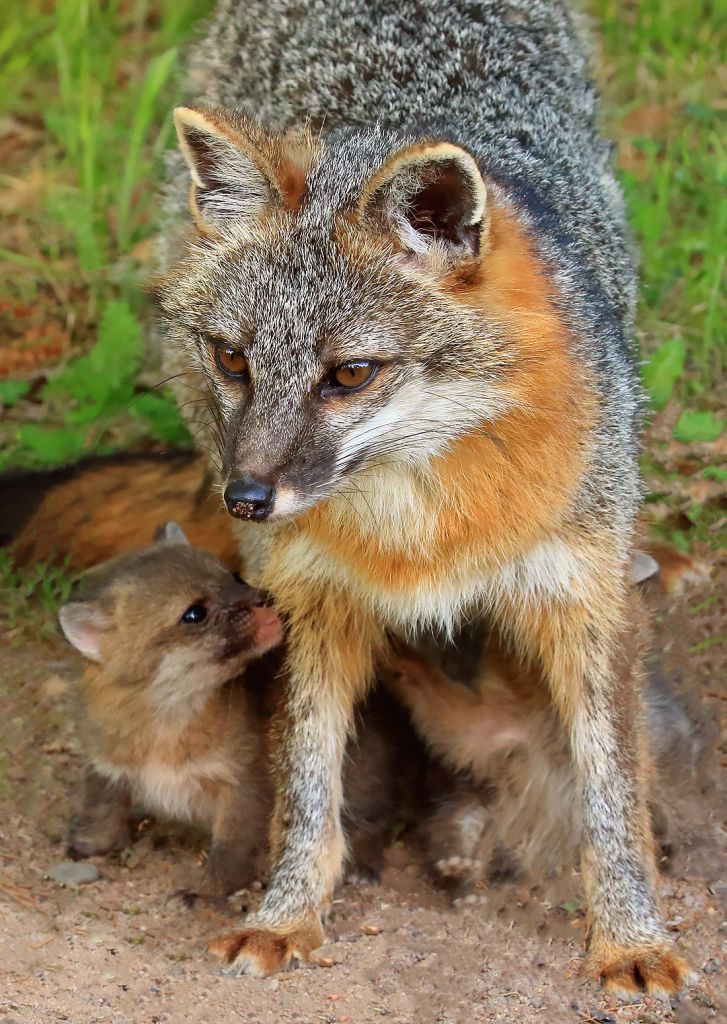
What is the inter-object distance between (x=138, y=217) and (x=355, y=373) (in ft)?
14.1

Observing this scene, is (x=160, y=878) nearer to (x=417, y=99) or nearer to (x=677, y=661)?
(x=677, y=661)

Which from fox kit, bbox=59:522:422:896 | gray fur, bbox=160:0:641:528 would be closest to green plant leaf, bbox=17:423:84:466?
gray fur, bbox=160:0:641:528

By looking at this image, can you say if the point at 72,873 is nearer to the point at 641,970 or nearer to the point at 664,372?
the point at 641,970

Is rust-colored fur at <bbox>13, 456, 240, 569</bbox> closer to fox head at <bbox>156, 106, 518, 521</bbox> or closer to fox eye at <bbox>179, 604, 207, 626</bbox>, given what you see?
fox eye at <bbox>179, 604, 207, 626</bbox>

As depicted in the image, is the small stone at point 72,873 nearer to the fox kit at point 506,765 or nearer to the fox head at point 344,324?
the fox kit at point 506,765

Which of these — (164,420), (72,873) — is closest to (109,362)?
(164,420)

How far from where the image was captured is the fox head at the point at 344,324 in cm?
288

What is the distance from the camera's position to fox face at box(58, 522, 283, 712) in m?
3.78

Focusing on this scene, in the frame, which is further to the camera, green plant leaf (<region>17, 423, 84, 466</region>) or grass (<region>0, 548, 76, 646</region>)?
green plant leaf (<region>17, 423, 84, 466</region>)

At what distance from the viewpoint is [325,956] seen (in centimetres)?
353

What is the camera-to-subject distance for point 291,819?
3.74 meters

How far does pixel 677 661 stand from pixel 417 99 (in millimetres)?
2416

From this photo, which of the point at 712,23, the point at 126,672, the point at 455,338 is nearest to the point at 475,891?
the point at 126,672

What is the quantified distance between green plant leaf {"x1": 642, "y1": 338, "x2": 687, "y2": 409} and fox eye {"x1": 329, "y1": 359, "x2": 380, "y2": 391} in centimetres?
289
